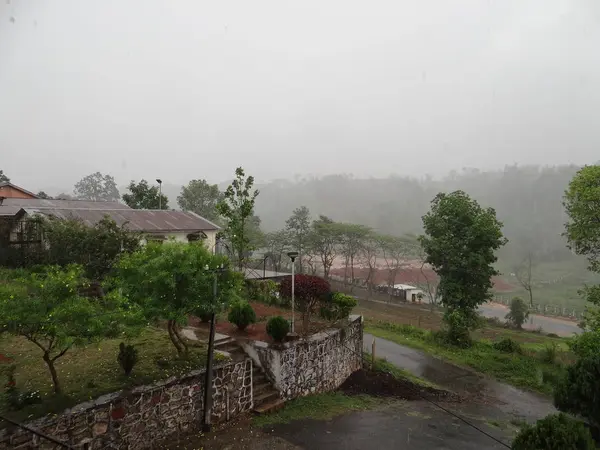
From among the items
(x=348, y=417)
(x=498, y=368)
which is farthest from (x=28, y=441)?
(x=498, y=368)

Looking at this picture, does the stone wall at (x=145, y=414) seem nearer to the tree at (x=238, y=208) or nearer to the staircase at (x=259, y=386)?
the staircase at (x=259, y=386)

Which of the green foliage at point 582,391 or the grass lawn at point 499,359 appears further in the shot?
the grass lawn at point 499,359

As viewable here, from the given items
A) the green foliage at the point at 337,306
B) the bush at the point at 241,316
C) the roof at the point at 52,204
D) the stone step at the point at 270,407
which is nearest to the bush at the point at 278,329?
the bush at the point at 241,316

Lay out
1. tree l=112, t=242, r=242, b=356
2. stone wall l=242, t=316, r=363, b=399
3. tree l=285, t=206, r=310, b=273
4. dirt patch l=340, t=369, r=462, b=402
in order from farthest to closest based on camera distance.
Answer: tree l=285, t=206, r=310, b=273, dirt patch l=340, t=369, r=462, b=402, stone wall l=242, t=316, r=363, b=399, tree l=112, t=242, r=242, b=356

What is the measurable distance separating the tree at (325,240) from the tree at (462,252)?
2019 centimetres

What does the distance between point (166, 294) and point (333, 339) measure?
6244 millimetres

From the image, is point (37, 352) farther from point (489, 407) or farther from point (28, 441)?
point (489, 407)

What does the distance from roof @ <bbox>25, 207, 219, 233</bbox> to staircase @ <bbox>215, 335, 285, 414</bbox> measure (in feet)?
34.9

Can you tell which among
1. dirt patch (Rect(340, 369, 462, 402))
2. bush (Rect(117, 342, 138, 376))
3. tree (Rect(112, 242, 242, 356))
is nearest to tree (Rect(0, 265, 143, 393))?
tree (Rect(112, 242, 242, 356))

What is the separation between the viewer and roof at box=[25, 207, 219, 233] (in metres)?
19.9

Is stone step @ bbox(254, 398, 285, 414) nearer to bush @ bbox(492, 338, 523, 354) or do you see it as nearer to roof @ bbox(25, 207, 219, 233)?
roof @ bbox(25, 207, 219, 233)

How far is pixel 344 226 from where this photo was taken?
4138 centimetres

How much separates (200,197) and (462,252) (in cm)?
2809

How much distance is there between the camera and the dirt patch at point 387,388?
12.2m
